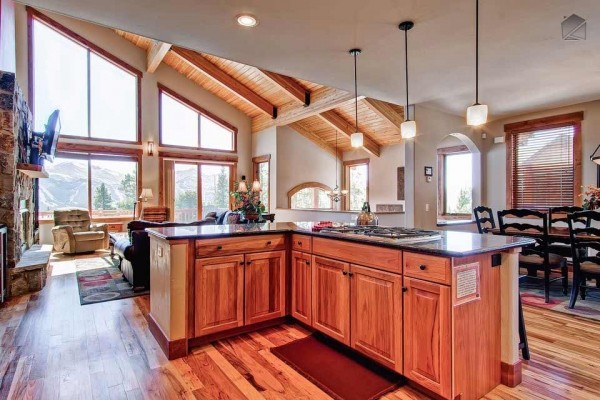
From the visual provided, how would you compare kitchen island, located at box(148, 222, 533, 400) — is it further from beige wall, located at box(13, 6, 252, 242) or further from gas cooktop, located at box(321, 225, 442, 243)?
beige wall, located at box(13, 6, 252, 242)

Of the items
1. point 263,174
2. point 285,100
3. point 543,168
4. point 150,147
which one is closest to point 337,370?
point 543,168

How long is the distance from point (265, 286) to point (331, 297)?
2.15 ft

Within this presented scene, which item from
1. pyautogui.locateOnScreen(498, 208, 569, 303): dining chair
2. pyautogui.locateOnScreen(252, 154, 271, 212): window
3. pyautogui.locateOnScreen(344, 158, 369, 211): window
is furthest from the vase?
pyautogui.locateOnScreen(344, 158, 369, 211): window

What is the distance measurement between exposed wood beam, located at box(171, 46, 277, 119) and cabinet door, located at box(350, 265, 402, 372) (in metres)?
6.77

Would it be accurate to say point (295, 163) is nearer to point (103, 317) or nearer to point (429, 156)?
point (429, 156)

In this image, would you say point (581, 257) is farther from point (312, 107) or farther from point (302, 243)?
point (312, 107)

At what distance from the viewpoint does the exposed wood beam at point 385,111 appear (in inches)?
273

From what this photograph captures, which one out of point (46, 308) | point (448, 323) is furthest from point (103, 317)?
point (448, 323)

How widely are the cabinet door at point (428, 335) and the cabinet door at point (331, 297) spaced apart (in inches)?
21.1

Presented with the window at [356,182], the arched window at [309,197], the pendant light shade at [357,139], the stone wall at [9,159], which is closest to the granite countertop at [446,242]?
the pendant light shade at [357,139]

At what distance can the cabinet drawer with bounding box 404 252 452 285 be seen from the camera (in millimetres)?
1830

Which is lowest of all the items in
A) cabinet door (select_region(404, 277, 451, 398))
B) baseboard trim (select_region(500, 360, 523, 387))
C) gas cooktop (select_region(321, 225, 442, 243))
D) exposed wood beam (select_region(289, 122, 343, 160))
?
baseboard trim (select_region(500, 360, 523, 387))

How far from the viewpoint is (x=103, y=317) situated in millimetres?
3422

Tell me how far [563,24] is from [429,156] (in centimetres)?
254
